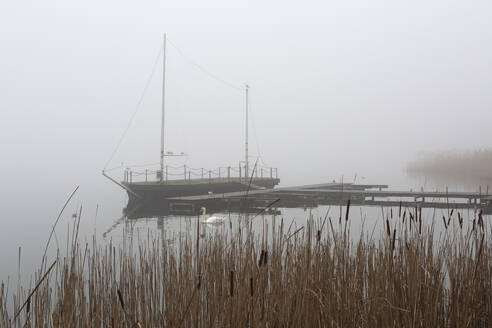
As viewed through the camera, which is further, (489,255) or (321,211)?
(321,211)

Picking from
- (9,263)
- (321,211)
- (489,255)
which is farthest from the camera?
(321,211)

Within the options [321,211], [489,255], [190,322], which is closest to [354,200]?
[321,211]

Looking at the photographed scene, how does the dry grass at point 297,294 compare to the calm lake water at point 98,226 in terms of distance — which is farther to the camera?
the calm lake water at point 98,226

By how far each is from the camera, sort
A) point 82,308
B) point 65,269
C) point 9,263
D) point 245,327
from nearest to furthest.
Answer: point 245,327 < point 82,308 < point 65,269 < point 9,263

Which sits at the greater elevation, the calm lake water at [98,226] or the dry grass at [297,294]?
the dry grass at [297,294]

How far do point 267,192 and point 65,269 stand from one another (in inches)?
429

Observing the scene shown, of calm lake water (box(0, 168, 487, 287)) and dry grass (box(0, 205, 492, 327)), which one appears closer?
dry grass (box(0, 205, 492, 327))

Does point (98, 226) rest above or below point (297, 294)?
below

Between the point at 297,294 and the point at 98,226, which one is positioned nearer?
the point at 297,294

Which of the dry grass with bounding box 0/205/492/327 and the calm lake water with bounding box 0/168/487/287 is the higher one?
the dry grass with bounding box 0/205/492/327

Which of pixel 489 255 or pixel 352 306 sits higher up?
pixel 489 255

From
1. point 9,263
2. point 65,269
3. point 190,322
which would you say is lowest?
point 9,263

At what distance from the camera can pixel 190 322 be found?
216 cm

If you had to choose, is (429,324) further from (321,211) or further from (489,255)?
(321,211)
